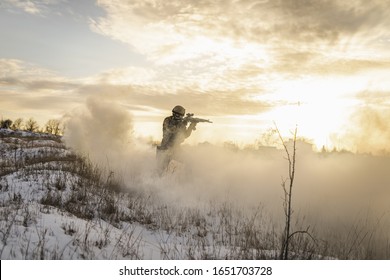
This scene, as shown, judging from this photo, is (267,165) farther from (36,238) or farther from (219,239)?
(36,238)

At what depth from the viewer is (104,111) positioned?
63.0 ft

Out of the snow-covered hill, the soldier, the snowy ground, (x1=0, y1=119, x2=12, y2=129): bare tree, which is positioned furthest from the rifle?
(x1=0, y1=119, x2=12, y2=129): bare tree

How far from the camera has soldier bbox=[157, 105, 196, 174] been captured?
1308 centimetres

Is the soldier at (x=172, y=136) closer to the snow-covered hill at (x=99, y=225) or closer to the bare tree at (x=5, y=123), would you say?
the snow-covered hill at (x=99, y=225)

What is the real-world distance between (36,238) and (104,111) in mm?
15853

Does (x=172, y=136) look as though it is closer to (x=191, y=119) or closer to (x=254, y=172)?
(x=191, y=119)

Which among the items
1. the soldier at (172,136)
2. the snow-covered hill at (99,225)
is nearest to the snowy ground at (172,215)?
the snow-covered hill at (99,225)

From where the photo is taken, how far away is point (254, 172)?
739 inches

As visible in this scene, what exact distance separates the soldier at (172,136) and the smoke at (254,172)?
69cm

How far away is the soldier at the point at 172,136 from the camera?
13078mm

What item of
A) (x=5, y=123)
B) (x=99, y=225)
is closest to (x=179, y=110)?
(x=99, y=225)

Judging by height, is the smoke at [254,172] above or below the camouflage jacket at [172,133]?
below

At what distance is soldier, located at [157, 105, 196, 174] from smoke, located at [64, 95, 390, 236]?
2.26ft
